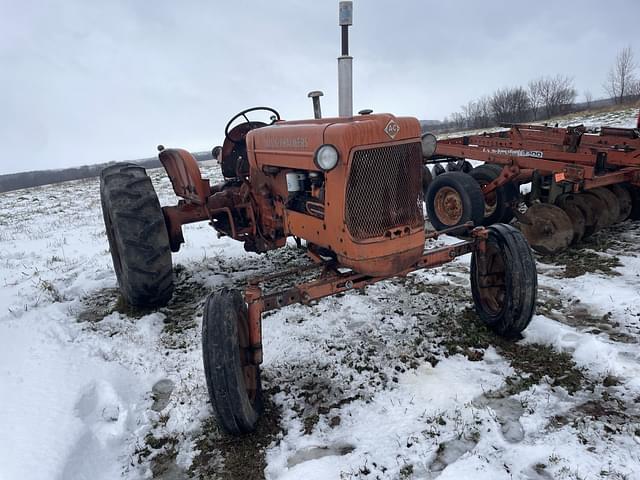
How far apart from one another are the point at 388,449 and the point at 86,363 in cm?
267

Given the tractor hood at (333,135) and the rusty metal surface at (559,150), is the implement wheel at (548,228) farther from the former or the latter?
the tractor hood at (333,135)

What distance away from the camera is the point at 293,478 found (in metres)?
2.41

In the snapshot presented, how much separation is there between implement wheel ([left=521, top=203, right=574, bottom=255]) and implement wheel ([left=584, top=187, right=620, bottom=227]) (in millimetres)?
901

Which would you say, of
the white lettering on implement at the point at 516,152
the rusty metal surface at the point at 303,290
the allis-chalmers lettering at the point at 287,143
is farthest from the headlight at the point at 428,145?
the white lettering on implement at the point at 516,152

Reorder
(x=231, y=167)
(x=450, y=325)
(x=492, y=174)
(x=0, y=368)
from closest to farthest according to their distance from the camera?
(x=0, y=368), (x=450, y=325), (x=231, y=167), (x=492, y=174)

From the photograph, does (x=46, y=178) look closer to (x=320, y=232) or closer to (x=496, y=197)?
(x=496, y=197)

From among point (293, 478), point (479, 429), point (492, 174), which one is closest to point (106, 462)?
point (293, 478)

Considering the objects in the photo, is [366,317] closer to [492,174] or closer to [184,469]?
[184,469]

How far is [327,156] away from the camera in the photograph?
2.71m

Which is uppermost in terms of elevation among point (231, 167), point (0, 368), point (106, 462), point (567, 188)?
point (231, 167)

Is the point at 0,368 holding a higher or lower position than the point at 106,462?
higher

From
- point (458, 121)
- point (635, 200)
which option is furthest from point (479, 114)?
point (635, 200)

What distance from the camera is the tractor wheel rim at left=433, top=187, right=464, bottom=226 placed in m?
6.35

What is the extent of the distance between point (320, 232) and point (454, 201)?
12.7ft
